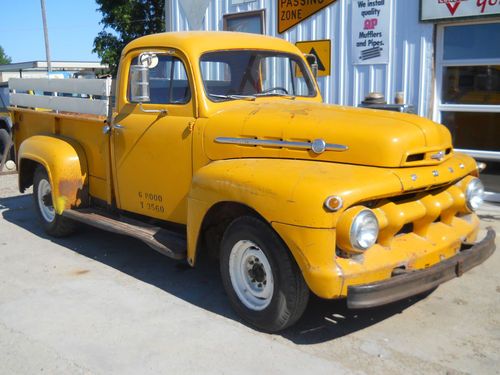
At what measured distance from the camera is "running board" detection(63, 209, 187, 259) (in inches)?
185

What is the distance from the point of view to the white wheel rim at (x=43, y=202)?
6.55m

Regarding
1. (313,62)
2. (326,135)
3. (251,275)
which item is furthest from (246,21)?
(251,275)

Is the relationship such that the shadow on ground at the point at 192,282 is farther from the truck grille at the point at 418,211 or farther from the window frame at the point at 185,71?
the window frame at the point at 185,71

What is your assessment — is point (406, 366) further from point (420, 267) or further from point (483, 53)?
point (483, 53)

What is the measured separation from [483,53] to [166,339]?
540 centimetres

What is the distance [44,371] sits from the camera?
3602mm

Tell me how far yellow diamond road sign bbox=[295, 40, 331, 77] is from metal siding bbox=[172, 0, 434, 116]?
0.22ft

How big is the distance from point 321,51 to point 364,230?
17.7ft

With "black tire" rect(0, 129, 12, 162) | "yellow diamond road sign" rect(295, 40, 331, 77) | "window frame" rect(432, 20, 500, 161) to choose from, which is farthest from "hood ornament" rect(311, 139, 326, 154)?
"black tire" rect(0, 129, 12, 162)

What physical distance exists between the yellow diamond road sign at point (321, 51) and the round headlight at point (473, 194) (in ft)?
13.8

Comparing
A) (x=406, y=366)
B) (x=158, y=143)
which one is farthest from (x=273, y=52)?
(x=406, y=366)

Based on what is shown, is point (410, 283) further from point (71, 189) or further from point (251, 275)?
point (71, 189)

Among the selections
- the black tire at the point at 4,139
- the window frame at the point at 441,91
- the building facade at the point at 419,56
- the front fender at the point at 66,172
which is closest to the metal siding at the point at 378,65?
the building facade at the point at 419,56

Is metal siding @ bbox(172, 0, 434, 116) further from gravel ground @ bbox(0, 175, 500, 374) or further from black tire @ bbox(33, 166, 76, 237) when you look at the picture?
black tire @ bbox(33, 166, 76, 237)
